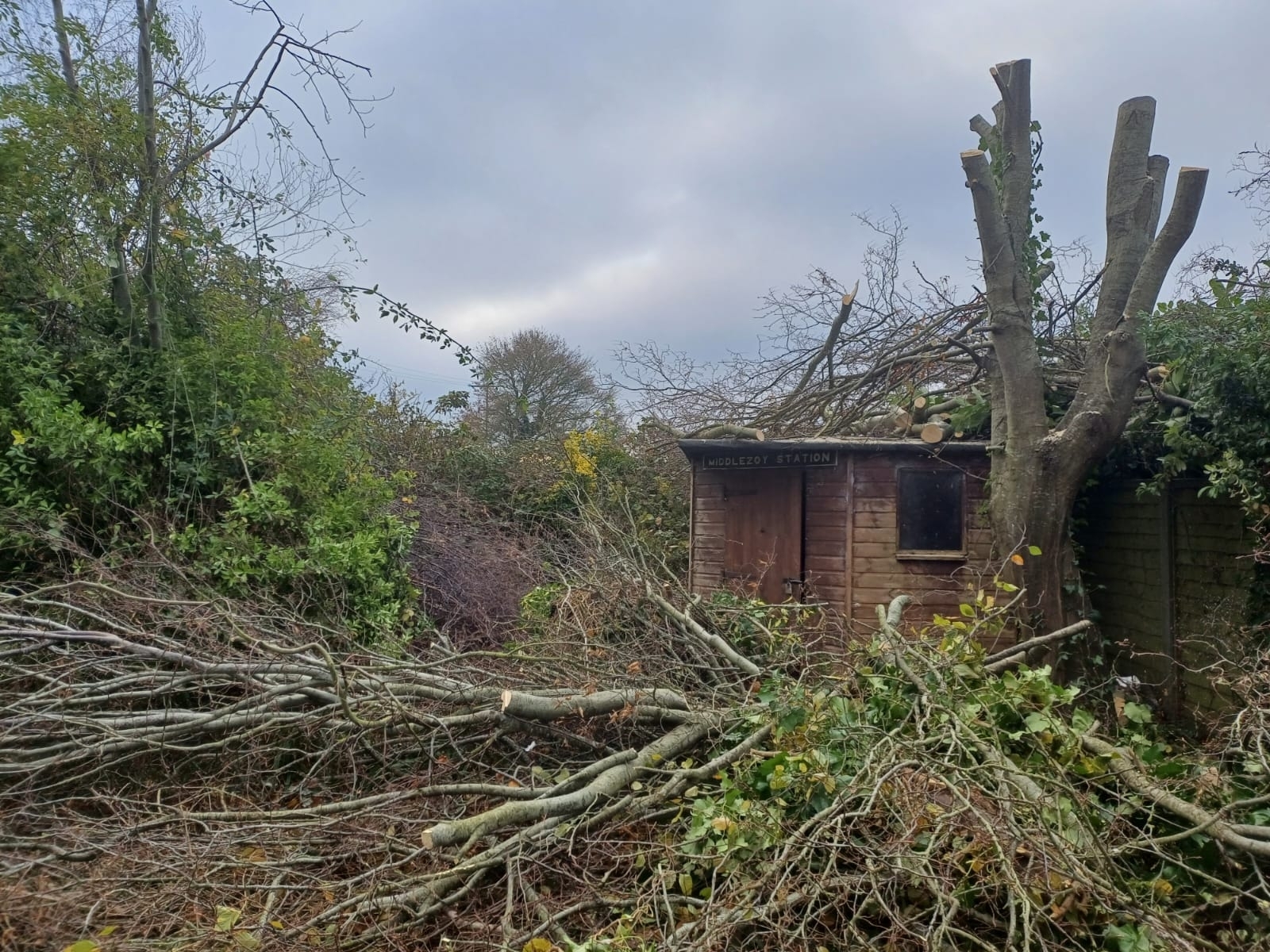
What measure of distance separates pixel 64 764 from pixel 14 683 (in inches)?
30.2

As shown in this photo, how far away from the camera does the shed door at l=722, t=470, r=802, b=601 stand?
284 inches

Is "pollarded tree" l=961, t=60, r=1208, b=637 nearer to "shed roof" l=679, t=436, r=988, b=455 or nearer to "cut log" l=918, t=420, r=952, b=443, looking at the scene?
"cut log" l=918, t=420, r=952, b=443

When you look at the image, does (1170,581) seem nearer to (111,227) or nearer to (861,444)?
(861,444)

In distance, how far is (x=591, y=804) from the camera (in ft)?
9.40

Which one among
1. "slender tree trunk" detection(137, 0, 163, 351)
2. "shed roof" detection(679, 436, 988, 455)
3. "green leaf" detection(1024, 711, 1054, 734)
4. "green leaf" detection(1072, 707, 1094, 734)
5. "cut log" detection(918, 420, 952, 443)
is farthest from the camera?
"shed roof" detection(679, 436, 988, 455)

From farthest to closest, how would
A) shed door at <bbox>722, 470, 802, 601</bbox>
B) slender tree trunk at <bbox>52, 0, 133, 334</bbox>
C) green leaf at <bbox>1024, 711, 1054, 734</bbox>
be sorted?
shed door at <bbox>722, 470, 802, 601</bbox> → slender tree trunk at <bbox>52, 0, 133, 334</bbox> → green leaf at <bbox>1024, 711, 1054, 734</bbox>

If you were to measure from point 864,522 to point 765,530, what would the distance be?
3.16ft

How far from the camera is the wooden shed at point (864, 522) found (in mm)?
6773

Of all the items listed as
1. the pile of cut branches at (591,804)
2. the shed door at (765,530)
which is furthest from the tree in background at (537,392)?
the pile of cut branches at (591,804)

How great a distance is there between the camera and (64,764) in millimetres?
3357

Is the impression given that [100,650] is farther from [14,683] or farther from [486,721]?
[486,721]

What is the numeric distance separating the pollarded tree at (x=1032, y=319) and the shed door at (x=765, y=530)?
2175 millimetres

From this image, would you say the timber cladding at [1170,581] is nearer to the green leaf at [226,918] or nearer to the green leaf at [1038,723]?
the green leaf at [1038,723]

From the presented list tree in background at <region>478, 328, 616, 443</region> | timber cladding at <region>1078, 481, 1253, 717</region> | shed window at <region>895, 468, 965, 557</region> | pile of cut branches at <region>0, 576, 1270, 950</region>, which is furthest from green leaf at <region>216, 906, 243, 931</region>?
tree in background at <region>478, 328, 616, 443</region>
